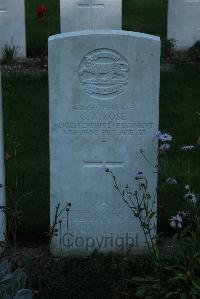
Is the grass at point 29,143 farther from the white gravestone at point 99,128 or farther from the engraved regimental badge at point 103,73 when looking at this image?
the engraved regimental badge at point 103,73

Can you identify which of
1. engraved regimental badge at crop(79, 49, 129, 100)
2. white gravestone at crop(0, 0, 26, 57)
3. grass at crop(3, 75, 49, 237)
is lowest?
grass at crop(3, 75, 49, 237)

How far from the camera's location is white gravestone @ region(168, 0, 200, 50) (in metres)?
10.8

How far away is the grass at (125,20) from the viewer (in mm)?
12019

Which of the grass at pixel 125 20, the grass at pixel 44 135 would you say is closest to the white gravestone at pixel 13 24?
the grass at pixel 125 20

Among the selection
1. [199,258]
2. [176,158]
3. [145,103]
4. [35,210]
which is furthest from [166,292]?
[176,158]

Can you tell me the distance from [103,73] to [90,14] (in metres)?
6.04

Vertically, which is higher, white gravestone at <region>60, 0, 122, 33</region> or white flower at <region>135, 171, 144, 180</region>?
white gravestone at <region>60, 0, 122, 33</region>

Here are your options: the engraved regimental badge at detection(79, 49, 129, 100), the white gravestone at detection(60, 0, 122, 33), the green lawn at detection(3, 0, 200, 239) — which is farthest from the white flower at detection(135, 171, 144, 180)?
the white gravestone at detection(60, 0, 122, 33)

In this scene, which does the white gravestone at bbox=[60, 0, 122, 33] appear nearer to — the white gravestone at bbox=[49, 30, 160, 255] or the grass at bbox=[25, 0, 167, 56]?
the grass at bbox=[25, 0, 167, 56]

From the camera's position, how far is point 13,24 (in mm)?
10680

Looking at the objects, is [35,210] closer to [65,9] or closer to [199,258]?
[199,258]

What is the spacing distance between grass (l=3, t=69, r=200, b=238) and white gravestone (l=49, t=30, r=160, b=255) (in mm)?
501

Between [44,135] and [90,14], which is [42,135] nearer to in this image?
[44,135]

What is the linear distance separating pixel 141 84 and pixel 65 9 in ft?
19.8
